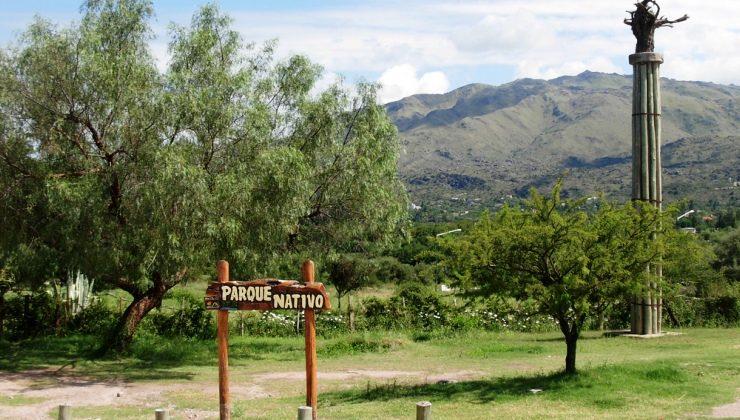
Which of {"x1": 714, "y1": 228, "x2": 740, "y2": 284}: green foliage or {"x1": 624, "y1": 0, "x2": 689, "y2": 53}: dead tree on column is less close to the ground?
{"x1": 624, "y1": 0, "x2": 689, "y2": 53}: dead tree on column

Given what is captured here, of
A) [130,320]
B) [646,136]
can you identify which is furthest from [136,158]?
[646,136]

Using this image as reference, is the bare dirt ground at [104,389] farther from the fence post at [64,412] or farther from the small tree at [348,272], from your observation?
the small tree at [348,272]

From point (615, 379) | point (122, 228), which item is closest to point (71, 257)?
point (122, 228)

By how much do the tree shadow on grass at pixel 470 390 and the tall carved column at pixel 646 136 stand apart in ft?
29.8

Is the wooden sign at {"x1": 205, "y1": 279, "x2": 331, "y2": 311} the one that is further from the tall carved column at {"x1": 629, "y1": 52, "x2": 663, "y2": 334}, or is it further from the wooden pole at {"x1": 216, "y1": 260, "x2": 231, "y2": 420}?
the tall carved column at {"x1": 629, "y1": 52, "x2": 663, "y2": 334}

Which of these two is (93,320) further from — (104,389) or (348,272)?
(104,389)

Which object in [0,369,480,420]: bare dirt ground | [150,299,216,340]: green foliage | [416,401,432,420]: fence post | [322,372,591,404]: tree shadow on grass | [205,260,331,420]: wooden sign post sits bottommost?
[0,369,480,420]: bare dirt ground

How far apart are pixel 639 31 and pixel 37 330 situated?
21.1 meters

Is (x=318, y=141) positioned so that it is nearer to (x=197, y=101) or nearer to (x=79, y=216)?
(x=197, y=101)

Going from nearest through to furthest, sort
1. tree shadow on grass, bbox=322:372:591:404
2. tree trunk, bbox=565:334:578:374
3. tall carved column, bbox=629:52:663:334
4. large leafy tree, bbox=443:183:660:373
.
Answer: tree shadow on grass, bbox=322:372:591:404 → large leafy tree, bbox=443:183:660:373 → tree trunk, bbox=565:334:578:374 → tall carved column, bbox=629:52:663:334

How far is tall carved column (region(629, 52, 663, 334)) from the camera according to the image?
2341cm

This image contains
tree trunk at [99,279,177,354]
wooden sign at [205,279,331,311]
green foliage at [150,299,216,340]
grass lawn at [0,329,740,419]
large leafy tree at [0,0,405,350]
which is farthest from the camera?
green foliage at [150,299,216,340]

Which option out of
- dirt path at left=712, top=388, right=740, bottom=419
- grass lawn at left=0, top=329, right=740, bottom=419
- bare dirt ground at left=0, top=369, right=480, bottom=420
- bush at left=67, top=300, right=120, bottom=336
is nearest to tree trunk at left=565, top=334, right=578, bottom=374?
grass lawn at left=0, top=329, right=740, bottom=419

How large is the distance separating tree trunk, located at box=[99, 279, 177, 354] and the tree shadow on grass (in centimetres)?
786
